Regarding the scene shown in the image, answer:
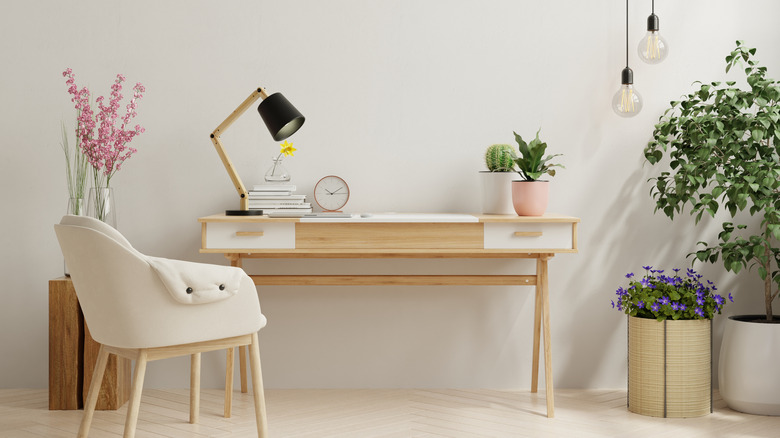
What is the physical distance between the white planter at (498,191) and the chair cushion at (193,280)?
1276mm

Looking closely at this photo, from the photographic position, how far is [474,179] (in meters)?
3.14

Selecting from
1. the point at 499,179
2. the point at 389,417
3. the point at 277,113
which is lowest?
the point at 389,417

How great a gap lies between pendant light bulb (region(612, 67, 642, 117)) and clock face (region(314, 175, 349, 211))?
3.92 ft

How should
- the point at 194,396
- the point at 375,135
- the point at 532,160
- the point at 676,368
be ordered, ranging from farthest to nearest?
the point at 375,135 → the point at 532,160 → the point at 676,368 → the point at 194,396

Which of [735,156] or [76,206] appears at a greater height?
[735,156]

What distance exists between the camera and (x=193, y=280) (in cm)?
194

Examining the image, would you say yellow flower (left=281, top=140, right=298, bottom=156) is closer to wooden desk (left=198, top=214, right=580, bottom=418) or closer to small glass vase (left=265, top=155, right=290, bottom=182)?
small glass vase (left=265, top=155, right=290, bottom=182)

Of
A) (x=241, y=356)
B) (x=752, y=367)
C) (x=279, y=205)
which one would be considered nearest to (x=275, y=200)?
(x=279, y=205)

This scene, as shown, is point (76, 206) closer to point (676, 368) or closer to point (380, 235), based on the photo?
point (380, 235)

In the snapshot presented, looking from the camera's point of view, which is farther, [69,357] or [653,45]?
[653,45]

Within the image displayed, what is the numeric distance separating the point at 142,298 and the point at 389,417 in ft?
3.81

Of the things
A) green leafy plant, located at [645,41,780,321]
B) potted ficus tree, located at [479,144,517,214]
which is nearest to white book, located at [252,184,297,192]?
potted ficus tree, located at [479,144,517,214]

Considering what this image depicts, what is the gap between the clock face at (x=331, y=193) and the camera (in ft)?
9.85

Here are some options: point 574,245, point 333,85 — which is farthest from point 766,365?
point 333,85
